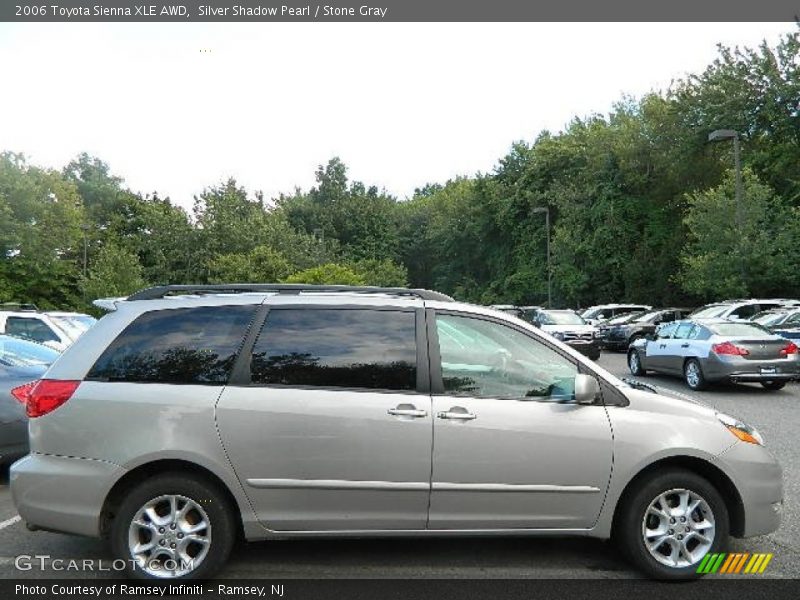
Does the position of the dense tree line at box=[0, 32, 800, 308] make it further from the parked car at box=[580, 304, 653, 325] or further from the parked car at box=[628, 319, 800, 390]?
the parked car at box=[628, 319, 800, 390]

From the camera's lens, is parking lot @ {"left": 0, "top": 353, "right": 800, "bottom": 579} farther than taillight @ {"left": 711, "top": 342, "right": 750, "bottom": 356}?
No

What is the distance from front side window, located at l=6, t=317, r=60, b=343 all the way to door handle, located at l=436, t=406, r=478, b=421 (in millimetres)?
11933

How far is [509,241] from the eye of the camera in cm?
6284

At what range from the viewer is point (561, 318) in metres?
23.2

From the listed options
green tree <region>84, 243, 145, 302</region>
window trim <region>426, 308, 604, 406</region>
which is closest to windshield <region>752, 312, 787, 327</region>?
window trim <region>426, 308, 604, 406</region>

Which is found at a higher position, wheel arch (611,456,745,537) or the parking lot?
wheel arch (611,456,745,537)

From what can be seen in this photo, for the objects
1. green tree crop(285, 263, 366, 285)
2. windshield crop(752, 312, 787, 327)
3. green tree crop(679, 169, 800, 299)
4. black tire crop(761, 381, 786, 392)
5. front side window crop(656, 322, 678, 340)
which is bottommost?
black tire crop(761, 381, 786, 392)

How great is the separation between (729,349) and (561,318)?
9.80 metres

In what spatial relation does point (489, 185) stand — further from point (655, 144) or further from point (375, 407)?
point (375, 407)

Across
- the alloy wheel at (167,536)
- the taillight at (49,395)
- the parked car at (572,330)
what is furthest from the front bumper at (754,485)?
the parked car at (572,330)

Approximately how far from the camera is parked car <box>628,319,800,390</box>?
1325 cm

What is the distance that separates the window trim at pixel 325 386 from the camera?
4.32 m

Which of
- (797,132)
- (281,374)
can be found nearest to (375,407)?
(281,374)

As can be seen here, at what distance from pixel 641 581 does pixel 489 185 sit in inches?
2383
